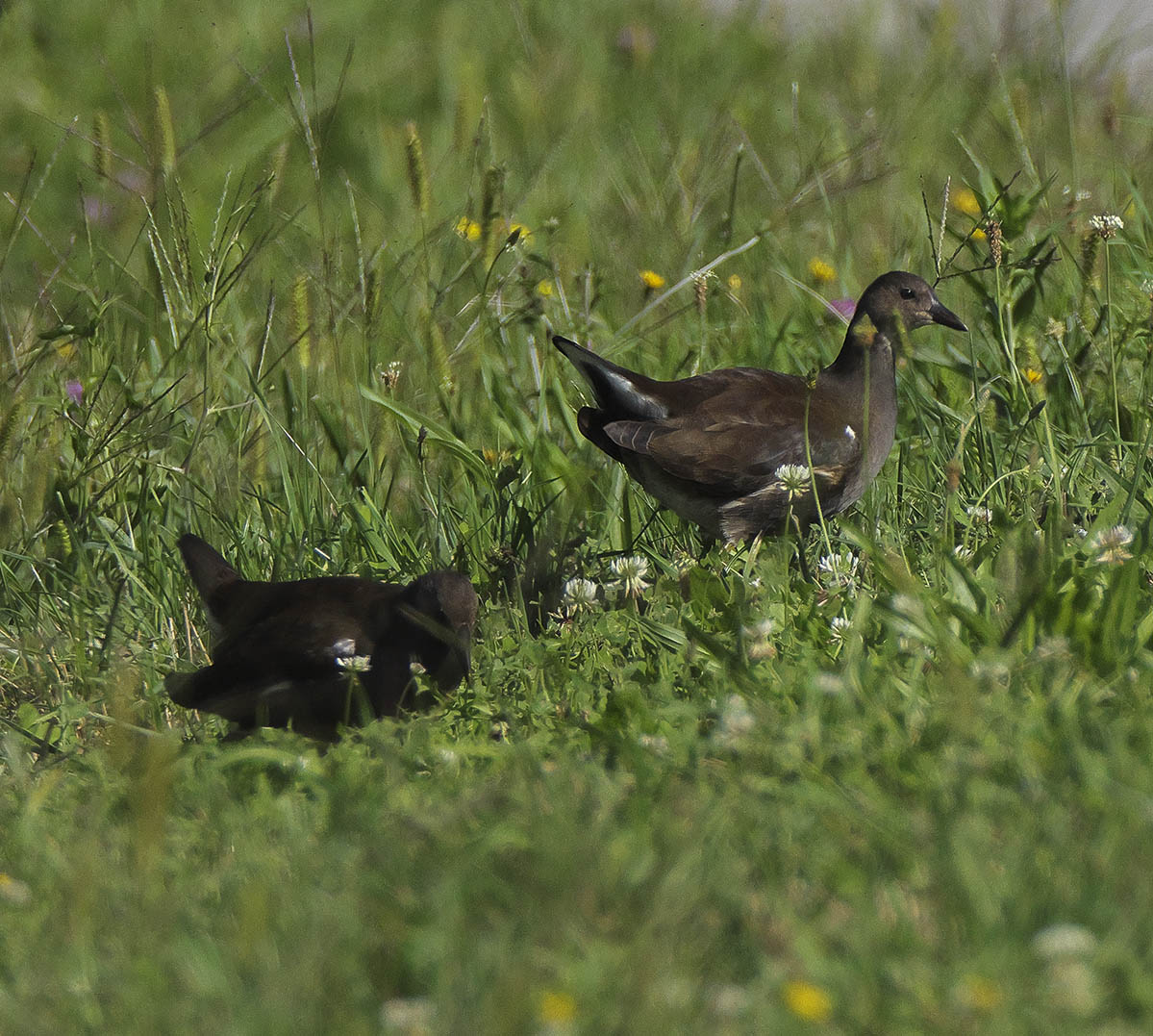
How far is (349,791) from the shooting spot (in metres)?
3.10

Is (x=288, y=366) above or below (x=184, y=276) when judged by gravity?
below

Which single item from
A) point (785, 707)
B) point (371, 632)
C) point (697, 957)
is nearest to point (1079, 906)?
point (697, 957)

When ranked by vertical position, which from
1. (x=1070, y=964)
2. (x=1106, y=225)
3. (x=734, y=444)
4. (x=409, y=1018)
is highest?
(x=1106, y=225)

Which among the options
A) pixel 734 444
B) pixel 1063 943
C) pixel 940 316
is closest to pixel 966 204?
pixel 940 316

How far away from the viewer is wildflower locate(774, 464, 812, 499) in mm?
4555

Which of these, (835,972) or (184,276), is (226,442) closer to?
(184,276)

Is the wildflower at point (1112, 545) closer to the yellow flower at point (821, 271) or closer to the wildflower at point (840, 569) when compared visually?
the wildflower at point (840, 569)

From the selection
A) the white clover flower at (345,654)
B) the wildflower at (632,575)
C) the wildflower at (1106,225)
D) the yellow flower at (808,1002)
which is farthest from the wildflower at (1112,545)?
the yellow flower at (808,1002)

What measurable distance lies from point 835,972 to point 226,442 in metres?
3.98

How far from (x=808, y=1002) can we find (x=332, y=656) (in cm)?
221

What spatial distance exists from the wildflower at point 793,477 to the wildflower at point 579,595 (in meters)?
0.62

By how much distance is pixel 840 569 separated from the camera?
4.27 metres

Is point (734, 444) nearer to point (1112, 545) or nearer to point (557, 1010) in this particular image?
point (1112, 545)

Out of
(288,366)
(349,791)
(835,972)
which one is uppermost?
(835,972)
